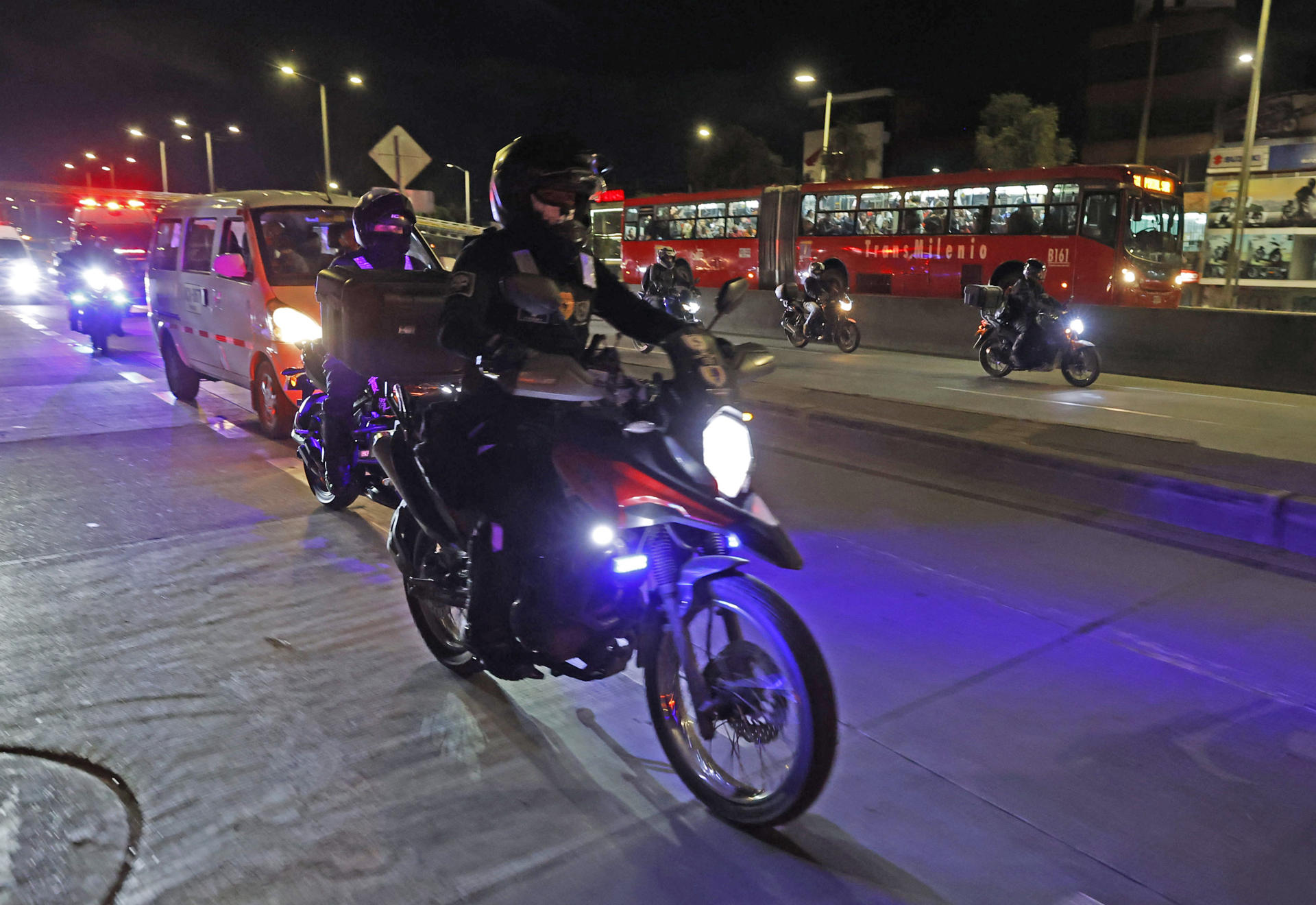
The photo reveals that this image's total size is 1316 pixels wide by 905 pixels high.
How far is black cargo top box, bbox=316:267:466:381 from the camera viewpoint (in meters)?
→ 4.52

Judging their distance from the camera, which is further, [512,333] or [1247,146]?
[1247,146]

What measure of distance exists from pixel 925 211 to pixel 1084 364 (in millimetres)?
10367

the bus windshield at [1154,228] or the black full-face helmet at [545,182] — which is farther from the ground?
the bus windshield at [1154,228]

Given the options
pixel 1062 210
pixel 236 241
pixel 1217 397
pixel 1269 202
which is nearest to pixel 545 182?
pixel 236 241

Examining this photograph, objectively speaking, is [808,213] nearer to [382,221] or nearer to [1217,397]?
[1217,397]

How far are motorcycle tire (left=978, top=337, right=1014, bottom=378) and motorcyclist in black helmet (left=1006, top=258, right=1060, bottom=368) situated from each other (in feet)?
0.83

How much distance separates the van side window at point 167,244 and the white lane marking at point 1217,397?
37.6ft

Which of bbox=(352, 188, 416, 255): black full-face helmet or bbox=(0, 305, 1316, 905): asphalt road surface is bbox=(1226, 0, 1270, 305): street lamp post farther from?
bbox=(352, 188, 416, 255): black full-face helmet

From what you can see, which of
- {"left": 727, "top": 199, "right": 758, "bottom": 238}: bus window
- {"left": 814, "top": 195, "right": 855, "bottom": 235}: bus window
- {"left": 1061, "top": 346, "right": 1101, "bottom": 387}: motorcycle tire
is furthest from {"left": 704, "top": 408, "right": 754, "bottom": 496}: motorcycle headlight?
{"left": 727, "top": 199, "right": 758, "bottom": 238}: bus window

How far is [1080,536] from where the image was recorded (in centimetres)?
595

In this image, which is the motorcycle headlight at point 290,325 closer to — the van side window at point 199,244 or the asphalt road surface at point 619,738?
the van side window at point 199,244

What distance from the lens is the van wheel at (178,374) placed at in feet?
33.9

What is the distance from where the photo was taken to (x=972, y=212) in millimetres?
21672

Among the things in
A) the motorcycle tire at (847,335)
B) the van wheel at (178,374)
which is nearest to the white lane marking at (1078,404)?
the motorcycle tire at (847,335)
